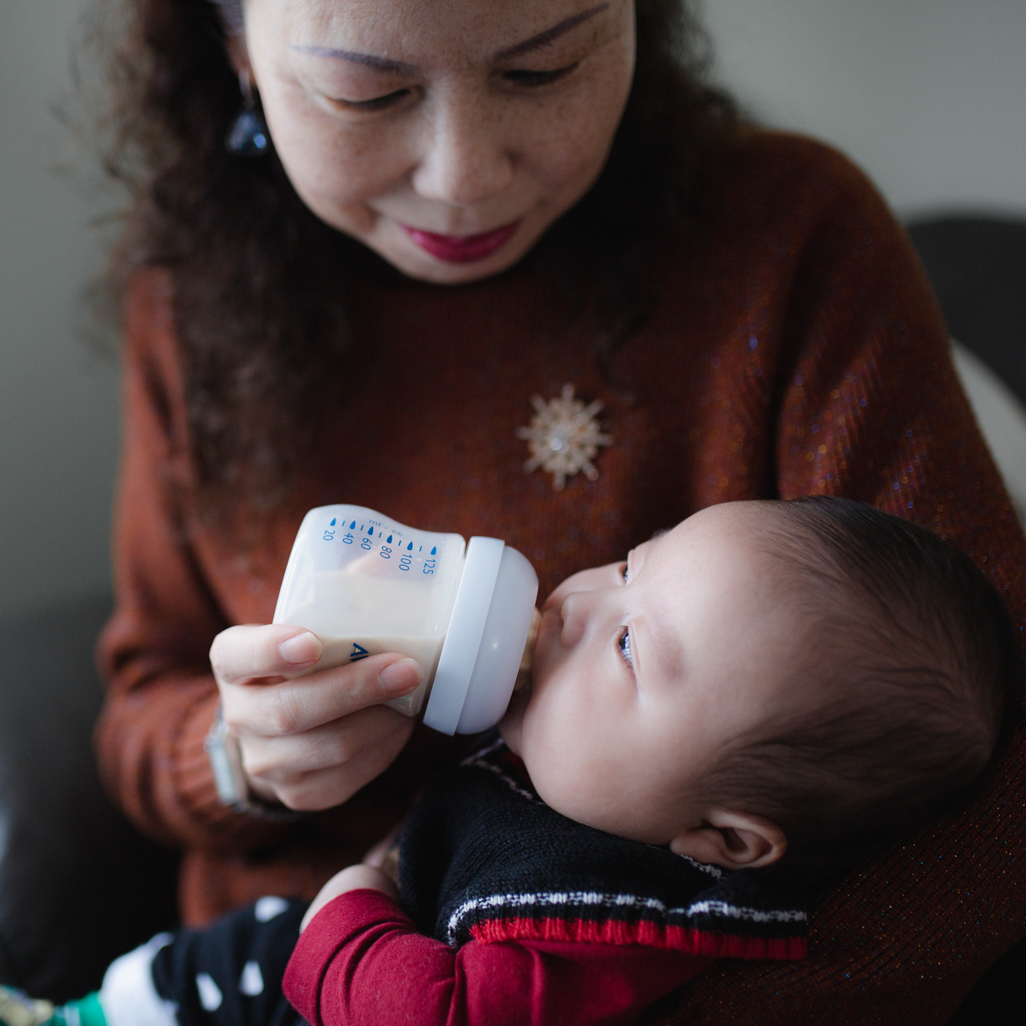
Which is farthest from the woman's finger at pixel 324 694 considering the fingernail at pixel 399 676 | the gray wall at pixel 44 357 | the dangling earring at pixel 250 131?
the gray wall at pixel 44 357

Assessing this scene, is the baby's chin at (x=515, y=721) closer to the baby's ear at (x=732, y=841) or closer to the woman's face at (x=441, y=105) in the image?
the baby's ear at (x=732, y=841)

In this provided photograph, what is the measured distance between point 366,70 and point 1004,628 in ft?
2.30

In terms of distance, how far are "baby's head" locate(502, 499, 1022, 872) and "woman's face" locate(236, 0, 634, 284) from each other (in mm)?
365

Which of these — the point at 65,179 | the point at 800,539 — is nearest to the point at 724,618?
the point at 800,539

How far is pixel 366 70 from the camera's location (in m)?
0.70

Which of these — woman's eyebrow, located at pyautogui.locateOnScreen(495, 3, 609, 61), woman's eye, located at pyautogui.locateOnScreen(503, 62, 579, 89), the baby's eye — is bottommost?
the baby's eye

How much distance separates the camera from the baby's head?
675 millimetres

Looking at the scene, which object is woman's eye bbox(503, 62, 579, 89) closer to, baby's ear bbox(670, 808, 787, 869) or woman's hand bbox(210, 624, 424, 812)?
woman's hand bbox(210, 624, 424, 812)

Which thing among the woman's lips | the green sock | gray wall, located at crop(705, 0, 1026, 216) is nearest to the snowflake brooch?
the woman's lips

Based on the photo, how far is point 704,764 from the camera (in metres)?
0.70

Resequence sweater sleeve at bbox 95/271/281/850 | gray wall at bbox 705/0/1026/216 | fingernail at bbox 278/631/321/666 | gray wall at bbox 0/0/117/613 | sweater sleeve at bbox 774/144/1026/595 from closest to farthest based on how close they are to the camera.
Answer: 1. fingernail at bbox 278/631/321/666
2. sweater sleeve at bbox 774/144/1026/595
3. sweater sleeve at bbox 95/271/281/850
4. gray wall at bbox 0/0/117/613
5. gray wall at bbox 705/0/1026/216

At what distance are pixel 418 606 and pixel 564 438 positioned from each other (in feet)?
1.25

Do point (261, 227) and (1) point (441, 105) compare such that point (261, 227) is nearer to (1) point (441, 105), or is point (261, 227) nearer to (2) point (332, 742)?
(1) point (441, 105)

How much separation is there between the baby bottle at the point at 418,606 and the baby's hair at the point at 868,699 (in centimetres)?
20
